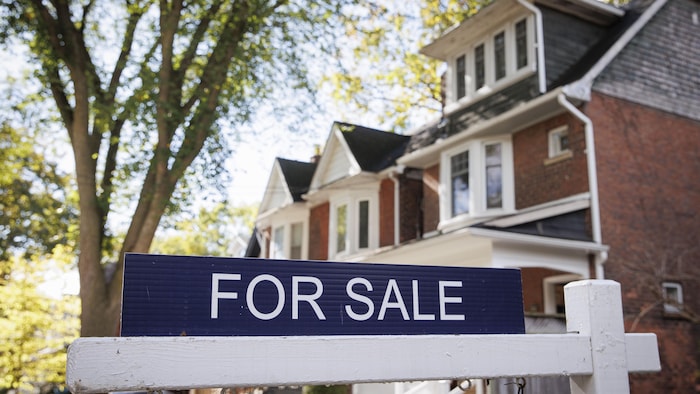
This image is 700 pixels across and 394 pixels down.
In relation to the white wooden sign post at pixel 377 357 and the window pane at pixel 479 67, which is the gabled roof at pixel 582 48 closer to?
the window pane at pixel 479 67

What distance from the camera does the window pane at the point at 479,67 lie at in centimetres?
1517

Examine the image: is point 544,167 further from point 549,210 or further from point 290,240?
point 290,240

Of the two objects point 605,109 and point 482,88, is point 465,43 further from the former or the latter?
point 605,109

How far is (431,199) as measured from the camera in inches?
645

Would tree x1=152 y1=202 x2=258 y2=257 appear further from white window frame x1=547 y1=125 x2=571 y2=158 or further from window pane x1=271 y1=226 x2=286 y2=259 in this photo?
white window frame x1=547 y1=125 x2=571 y2=158

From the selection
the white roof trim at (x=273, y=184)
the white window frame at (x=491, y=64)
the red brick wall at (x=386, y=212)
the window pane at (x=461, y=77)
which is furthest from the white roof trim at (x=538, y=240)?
the white roof trim at (x=273, y=184)

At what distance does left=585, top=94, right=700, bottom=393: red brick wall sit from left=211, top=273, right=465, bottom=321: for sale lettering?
9473 mm

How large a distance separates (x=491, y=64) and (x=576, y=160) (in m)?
3.51

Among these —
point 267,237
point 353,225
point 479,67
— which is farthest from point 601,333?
point 267,237

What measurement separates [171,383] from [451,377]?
1053 mm

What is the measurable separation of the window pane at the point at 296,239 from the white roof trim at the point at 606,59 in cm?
1178

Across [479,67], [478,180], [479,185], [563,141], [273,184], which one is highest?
[479,67]

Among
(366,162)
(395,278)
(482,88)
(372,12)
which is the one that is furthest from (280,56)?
(395,278)

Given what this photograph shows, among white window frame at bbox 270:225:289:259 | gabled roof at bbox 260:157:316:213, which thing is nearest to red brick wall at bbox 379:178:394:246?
gabled roof at bbox 260:157:316:213
